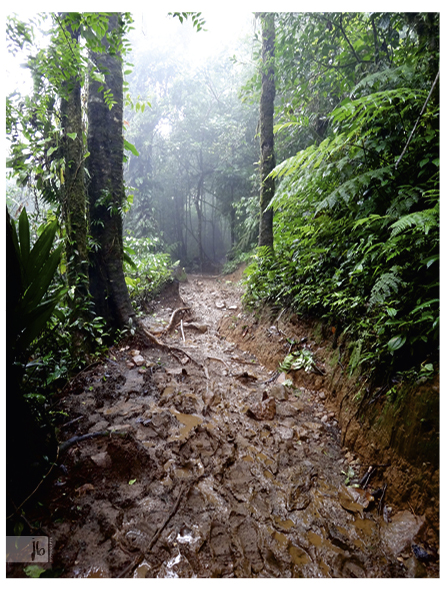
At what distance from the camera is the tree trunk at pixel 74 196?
3.38 meters

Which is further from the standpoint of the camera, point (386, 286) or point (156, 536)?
point (386, 286)

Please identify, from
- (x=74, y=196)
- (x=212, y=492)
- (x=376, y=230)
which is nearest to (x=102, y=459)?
(x=212, y=492)

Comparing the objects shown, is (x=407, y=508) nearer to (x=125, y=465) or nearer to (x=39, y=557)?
(x=125, y=465)

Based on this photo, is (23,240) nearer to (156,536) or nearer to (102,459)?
(102,459)

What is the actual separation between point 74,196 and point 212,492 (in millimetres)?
3598

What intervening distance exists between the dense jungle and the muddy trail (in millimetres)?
11

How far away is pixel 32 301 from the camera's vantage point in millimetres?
1461

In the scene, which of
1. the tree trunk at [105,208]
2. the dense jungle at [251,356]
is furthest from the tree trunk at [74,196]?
the tree trunk at [105,208]

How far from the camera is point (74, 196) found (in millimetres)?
3508

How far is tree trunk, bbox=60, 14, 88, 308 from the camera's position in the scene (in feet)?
11.1

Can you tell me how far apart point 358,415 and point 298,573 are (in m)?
1.13

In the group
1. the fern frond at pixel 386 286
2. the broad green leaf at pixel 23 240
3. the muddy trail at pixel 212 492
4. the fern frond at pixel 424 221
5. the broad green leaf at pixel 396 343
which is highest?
the fern frond at pixel 424 221

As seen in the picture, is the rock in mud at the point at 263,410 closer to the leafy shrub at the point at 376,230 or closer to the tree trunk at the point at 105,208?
the leafy shrub at the point at 376,230

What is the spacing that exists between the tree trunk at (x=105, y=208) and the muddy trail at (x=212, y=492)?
1.38 m
